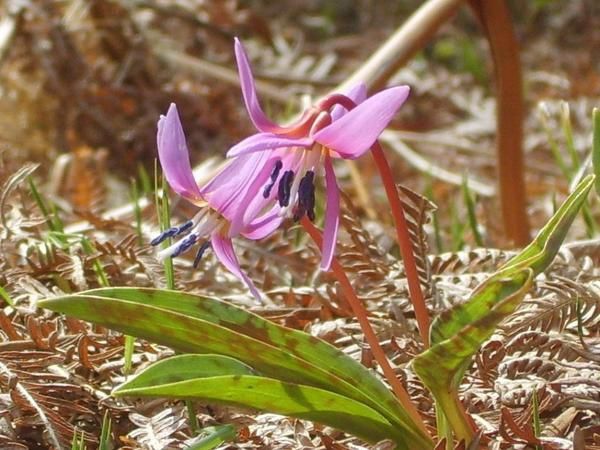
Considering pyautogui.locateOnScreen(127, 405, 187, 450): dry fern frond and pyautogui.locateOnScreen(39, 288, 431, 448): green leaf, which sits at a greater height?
pyautogui.locateOnScreen(39, 288, 431, 448): green leaf

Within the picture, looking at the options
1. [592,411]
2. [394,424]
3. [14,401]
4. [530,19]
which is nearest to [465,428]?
[394,424]

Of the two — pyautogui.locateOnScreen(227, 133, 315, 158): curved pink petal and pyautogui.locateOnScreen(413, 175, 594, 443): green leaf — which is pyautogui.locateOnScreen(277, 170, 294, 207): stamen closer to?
pyautogui.locateOnScreen(227, 133, 315, 158): curved pink petal

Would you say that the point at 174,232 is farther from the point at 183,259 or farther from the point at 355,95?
the point at 183,259

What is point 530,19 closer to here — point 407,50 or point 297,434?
point 407,50

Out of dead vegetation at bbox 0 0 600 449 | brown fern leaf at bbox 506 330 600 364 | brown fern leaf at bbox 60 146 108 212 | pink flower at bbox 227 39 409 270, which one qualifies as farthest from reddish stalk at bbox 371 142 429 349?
brown fern leaf at bbox 60 146 108 212

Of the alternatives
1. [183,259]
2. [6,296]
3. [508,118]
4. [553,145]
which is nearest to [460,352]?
[6,296]

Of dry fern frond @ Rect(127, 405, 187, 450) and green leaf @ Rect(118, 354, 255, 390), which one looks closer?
green leaf @ Rect(118, 354, 255, 390)
